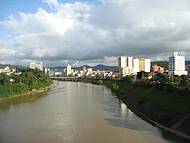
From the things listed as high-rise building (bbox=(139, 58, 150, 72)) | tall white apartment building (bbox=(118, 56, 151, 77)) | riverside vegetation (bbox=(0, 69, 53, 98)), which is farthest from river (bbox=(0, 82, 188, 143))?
high-rise building (bbox=(139, 58, 150, 72))

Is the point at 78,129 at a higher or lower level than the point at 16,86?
lower

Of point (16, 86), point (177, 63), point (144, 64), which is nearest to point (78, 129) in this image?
point (16, 86)

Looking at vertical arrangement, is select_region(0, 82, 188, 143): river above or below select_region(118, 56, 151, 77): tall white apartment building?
below

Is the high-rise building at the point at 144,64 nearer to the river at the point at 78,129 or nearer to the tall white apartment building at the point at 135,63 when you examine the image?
the tall white apartment building at the point at 135,63

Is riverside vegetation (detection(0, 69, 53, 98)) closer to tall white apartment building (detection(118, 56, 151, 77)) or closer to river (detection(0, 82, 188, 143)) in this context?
river (detection(0, 82, 188, 143))

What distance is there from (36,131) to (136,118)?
680 centimetres

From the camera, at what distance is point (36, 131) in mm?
15617

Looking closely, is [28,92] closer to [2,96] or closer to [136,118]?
[2,96]

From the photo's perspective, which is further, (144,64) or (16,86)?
(144,64)

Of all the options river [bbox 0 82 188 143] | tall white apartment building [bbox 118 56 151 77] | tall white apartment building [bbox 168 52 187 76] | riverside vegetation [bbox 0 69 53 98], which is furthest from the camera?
tall white apartment building [bbox 118 56 151 77]

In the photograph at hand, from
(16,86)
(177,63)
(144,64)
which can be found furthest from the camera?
(144,64)

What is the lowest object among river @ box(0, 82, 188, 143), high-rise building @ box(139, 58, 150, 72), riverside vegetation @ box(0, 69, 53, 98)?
river @ box(0, 82, 188, 143)

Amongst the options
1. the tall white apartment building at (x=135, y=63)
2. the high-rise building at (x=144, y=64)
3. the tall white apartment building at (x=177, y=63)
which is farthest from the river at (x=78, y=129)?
the high-rise building at (x=144, y=64)

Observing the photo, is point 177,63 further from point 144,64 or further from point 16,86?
point 16,86
